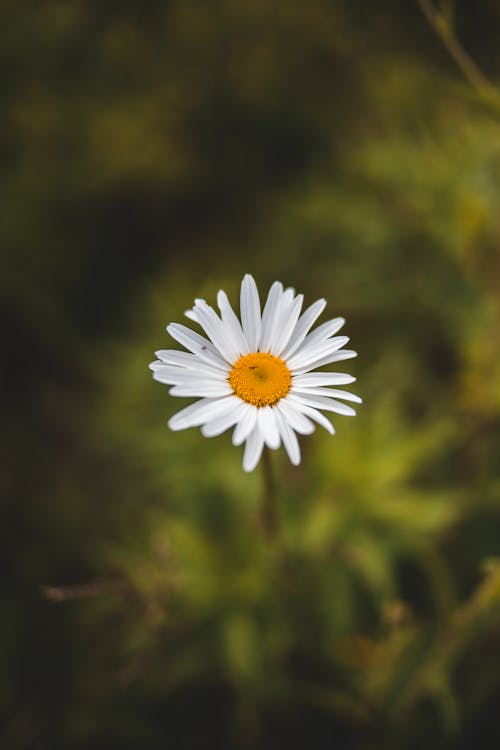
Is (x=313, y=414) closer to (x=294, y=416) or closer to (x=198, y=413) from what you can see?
(x=294, y=416)

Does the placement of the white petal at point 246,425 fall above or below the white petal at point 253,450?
above

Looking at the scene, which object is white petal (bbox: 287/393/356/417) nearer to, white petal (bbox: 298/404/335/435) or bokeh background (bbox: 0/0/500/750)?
white petal (bbox: 298/404/335/435)

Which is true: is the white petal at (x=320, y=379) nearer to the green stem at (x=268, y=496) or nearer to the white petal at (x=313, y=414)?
the white petal at (x=313, y=414)

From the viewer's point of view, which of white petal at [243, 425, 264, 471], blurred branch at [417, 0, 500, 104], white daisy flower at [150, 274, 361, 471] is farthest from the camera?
blurred branch at [417, 0, 500, 104]

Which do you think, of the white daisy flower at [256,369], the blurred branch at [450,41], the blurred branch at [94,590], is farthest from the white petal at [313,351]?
the blurred branch at [450,41]

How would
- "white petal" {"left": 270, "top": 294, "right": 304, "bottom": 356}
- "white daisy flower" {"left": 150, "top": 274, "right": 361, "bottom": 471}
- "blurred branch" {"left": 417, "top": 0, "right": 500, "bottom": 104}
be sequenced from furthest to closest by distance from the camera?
1. "blurred branch" {"left": 417, "top": 0, "right": 500, "bottom": 104}
2. "white petal" {"left": 270, "top": 294, "right": 304, "bottom": 356}
3. "white daisy flower" {"left": 150, "top": 274, "right": 361, "bottom": 471}

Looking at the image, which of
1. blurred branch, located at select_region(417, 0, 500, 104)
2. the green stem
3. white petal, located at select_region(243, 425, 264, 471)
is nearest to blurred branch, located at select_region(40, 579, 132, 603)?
the green stem

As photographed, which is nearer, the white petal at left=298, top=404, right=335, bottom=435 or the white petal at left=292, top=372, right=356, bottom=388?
the white petal at left=298, top=404, right=335, bottom=435

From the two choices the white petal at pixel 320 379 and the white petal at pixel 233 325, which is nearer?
the white petal at pixel 320 379
